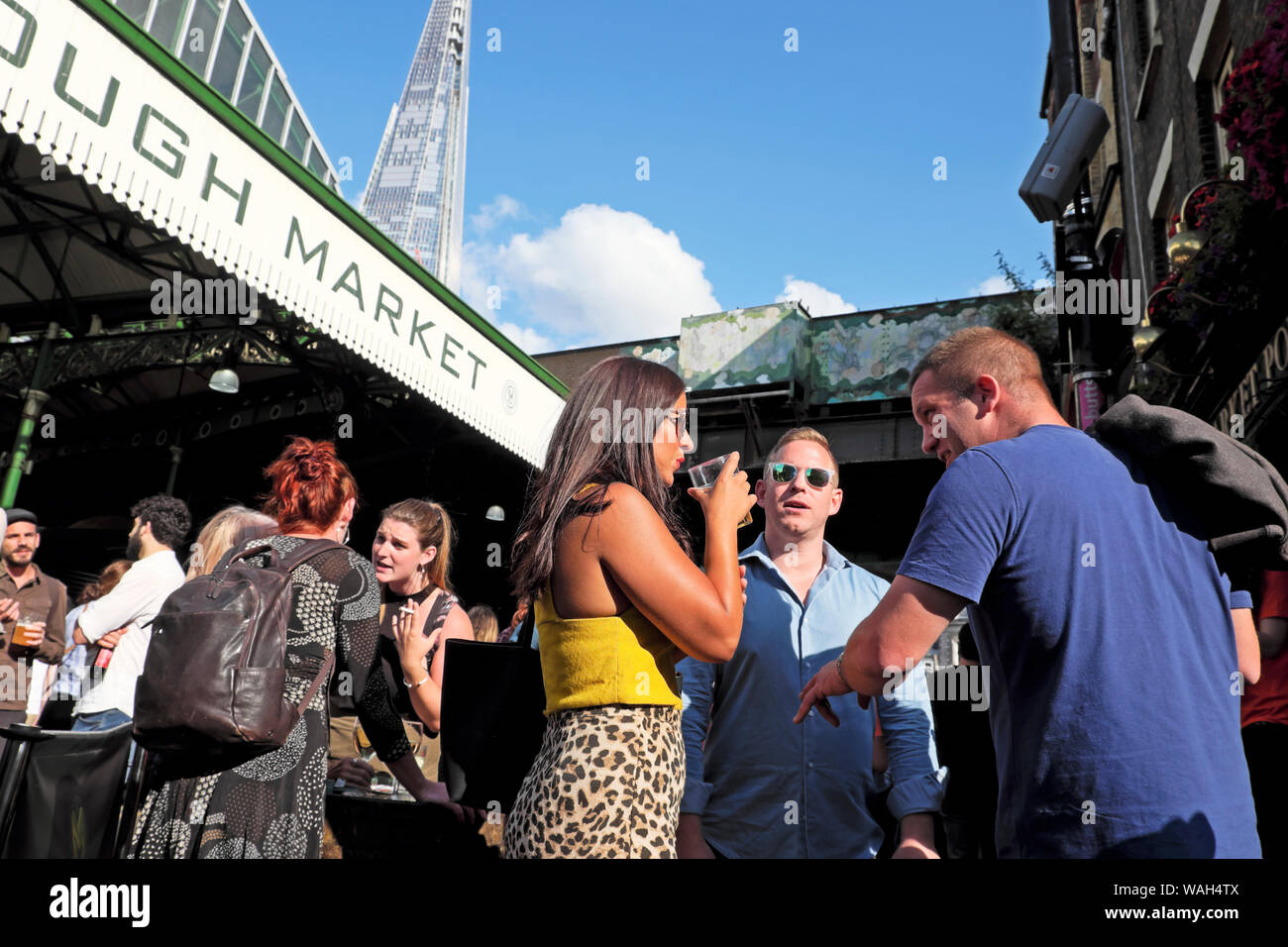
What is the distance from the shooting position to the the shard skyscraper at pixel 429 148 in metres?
155

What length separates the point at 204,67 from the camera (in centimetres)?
1747

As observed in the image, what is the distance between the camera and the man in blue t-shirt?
5.68ft

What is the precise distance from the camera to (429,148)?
6304 inches

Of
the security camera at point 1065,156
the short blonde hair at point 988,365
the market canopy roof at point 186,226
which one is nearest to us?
the short blonde hair at point 988,365

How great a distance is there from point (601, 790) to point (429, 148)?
172217 mm

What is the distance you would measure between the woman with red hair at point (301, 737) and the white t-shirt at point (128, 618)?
1826 millimetres

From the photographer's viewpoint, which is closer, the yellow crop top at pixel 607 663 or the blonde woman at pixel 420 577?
the yellow crop top at pixel 607 663

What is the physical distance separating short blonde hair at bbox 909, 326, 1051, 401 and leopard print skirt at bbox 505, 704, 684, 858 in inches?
41.5

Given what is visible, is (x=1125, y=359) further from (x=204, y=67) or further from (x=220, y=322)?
(x=204, y=67)
